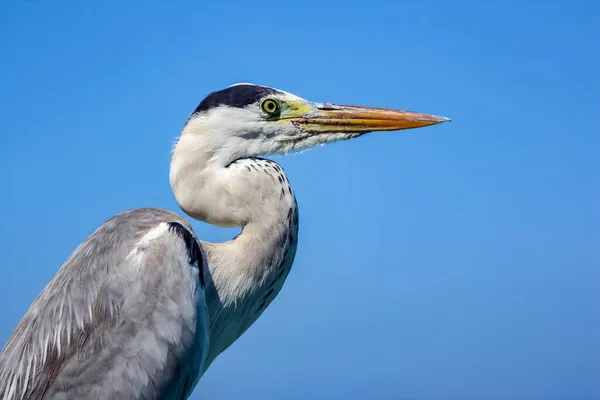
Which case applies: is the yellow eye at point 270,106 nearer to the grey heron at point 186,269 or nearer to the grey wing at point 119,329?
the grey heron at point 186,269

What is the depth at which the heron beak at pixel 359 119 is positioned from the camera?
5.03m

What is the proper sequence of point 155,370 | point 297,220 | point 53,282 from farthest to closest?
1. point 297,220
2. point 53,282
3. point 155,370

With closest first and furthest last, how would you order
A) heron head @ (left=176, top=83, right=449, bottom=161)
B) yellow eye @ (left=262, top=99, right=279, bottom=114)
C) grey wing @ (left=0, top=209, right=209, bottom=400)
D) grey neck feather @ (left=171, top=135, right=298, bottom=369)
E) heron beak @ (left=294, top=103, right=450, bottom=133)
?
grey wing @ (left=0, top=209, right=209, bottom=400)
grey neck feather @ (left=171, top=135, right=298, bottom=369)
heron head @ (left=176, top=83, right=449, bottom=161)
yellow eye @ (left=262, top=99, right=279, bottom=114)
heron beak @ (left=294, top=103, right=450, bottom=133)

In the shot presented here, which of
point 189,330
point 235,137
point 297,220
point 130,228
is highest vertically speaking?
point 235,137

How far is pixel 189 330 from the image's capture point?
4.07 metres

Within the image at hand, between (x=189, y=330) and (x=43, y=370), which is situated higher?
(x=189, y=330)

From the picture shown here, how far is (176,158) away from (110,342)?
1.17 metres

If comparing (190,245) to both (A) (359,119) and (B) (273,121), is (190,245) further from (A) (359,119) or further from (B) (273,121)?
(A) (359,119)

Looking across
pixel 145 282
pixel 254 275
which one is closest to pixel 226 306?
pixel 254 275

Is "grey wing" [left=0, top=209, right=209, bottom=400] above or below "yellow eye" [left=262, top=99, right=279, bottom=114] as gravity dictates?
below

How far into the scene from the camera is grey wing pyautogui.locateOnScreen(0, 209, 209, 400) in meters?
3.98

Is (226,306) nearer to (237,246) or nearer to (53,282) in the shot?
(237,246)

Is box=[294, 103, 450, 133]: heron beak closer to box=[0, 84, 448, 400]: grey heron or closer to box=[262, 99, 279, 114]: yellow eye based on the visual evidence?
box=[0, 84, 448, 400]: grey heron

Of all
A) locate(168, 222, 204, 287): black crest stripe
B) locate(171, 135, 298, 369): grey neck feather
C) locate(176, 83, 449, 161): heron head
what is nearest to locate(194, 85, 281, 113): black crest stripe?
locate(176, 83, 449, 161): heron head
